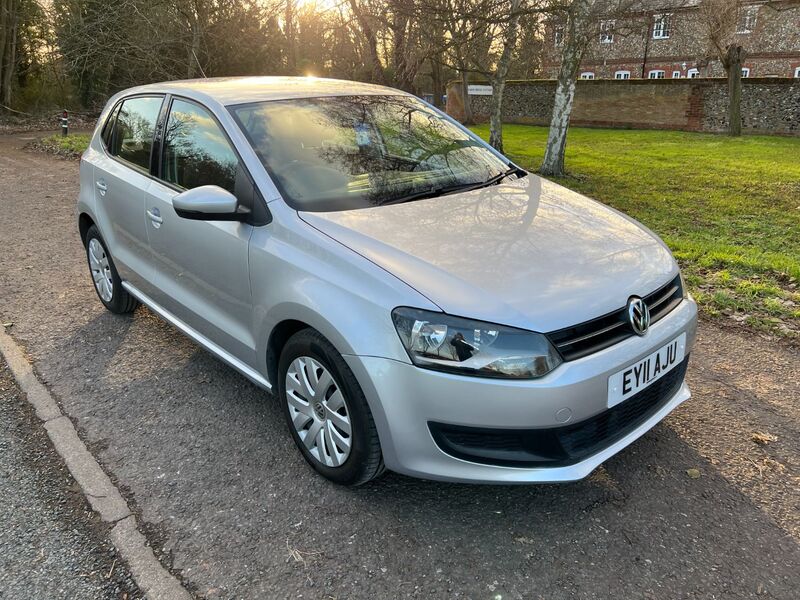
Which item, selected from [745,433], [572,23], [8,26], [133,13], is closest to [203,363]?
[745,433]

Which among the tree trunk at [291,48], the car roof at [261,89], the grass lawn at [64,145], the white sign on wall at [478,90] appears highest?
the tree trunk at [291,48]

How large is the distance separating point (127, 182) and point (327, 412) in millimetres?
2365

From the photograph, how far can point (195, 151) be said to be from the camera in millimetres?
3504

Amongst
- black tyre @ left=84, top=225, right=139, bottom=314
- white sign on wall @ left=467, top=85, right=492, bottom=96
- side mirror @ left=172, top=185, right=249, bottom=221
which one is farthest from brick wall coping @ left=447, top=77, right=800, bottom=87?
side mirror @ left=172, top=185, right=249, bottom=221

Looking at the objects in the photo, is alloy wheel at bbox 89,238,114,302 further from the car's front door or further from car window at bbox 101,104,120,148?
the car's front door

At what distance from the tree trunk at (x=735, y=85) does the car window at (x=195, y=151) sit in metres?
20.8

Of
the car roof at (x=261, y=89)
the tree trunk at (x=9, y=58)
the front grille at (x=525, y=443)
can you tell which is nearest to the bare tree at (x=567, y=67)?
the car roof at (x=261, y=89)

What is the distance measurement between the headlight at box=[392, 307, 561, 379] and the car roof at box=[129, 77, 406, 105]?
1892 millimetres

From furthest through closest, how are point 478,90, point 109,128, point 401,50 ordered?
point 478,90 < point 401,50 < point 109,128

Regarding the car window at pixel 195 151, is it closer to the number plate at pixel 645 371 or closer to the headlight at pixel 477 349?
the headlight at pixel 477 349

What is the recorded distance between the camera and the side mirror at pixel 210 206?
9.45ft

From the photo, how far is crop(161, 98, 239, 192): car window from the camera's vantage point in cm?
322

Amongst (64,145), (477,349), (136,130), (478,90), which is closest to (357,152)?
(477,349)

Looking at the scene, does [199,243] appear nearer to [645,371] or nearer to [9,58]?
[645,371]
